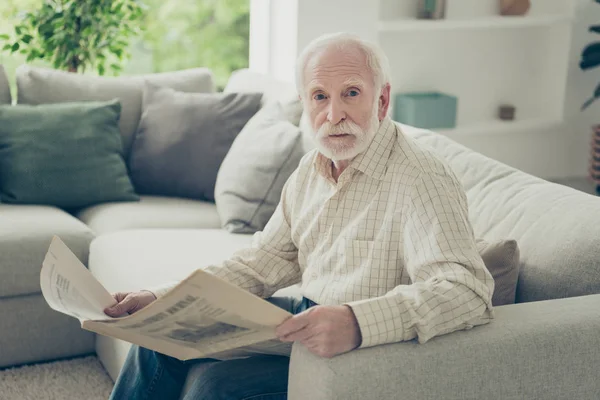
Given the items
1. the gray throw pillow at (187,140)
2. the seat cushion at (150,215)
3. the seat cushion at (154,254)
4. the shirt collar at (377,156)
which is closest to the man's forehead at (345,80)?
the shirt collar at (377,156)

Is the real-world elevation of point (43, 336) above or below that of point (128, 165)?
below

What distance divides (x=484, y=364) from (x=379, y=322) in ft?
0.67

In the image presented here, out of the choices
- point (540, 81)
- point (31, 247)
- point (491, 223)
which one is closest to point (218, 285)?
point (491, 223)

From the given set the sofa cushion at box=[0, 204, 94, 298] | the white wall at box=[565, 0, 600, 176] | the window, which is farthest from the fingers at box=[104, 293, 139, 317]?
the white wall at box=[565, 0, 600, 176]

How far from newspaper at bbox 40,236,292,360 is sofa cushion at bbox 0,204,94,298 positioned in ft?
3.27

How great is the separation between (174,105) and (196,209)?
0.43 metres

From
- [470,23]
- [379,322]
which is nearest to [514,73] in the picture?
[470,23]

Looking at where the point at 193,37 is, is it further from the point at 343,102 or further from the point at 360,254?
the point at 360,254

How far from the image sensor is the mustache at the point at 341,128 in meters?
1.85

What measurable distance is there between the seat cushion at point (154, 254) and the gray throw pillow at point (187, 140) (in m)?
0.38

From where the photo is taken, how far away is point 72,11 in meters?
3.92

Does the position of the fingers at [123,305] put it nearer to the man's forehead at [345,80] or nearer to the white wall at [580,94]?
the man's forehead at [345,80]

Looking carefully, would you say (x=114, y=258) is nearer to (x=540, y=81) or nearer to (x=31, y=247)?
(x=31, y=247)

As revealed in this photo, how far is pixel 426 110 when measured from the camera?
4.77 meters
